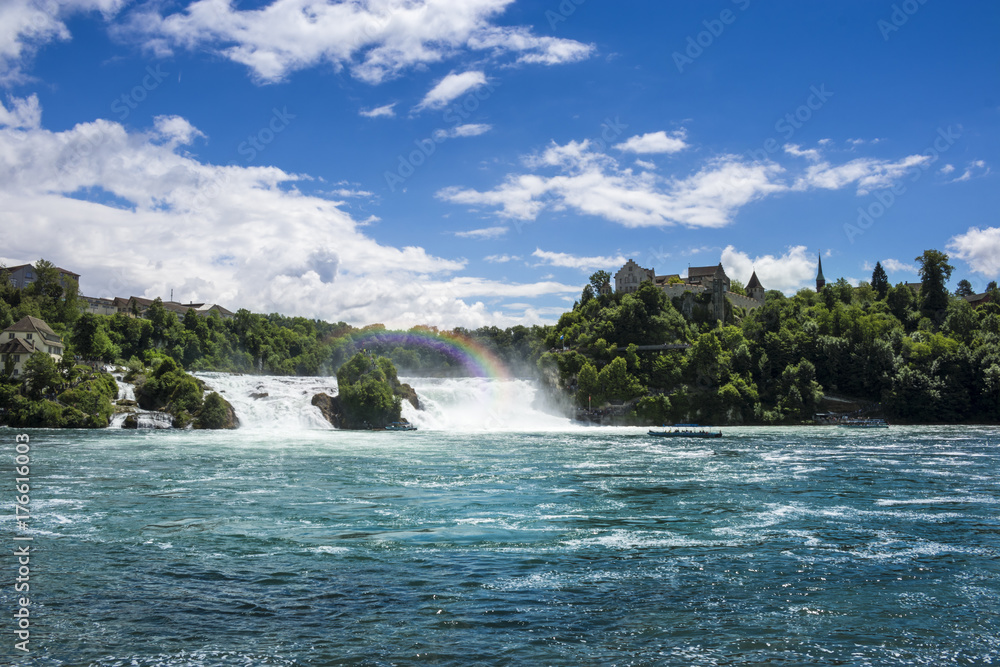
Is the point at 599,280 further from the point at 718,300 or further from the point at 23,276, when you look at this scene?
the point at 23,276

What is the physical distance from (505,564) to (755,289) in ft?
456

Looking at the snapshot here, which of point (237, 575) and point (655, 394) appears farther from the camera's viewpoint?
point (655, 394)

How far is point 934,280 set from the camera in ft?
392

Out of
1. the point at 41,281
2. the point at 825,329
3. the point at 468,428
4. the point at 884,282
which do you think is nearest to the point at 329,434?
the point at 468,428

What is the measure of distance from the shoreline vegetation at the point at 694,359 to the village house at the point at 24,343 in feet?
11.9

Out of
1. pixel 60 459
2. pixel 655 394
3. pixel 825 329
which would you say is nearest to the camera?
pixel 60 459

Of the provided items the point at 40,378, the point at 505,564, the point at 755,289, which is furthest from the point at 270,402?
the point at 755,289

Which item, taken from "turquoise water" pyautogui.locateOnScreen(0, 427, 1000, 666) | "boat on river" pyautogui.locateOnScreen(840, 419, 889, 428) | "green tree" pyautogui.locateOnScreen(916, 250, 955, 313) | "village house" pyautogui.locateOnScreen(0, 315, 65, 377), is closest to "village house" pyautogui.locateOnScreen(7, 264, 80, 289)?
"village house" pyautogui.locateOnScreen(0, 315, 65, 377)

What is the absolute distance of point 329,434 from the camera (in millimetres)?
62188

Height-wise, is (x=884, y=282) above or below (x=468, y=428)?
above

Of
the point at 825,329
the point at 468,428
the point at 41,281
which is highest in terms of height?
the point at 41,281

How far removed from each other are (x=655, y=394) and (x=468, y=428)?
32.2 m

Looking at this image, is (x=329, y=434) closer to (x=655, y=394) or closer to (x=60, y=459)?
(x=60, y=459)

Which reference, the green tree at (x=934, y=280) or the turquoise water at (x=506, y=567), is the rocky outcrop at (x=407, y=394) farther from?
the green tree at (x=934, y=280)
